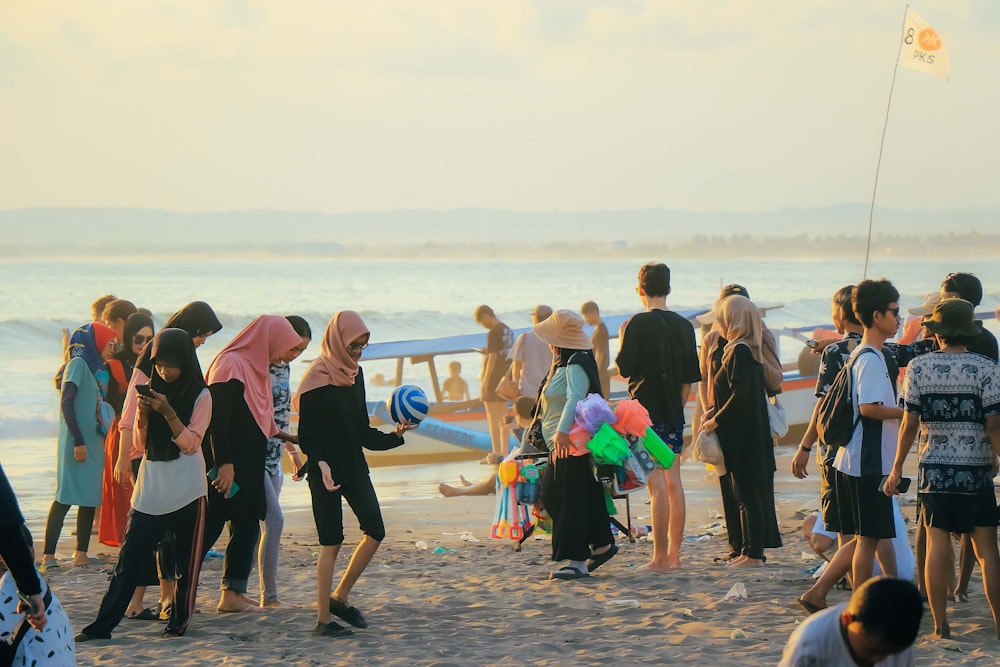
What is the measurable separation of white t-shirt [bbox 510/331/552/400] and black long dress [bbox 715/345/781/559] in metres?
4.96

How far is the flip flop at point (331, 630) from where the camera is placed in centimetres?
638

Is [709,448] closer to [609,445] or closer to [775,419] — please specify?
[775,419]

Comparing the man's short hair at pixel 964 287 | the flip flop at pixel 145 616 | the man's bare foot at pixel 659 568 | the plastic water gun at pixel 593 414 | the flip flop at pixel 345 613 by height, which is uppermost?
the man's short hair at pixel 964 287

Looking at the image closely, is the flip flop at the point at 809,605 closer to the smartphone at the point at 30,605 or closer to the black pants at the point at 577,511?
the black pants at the point at 577,511

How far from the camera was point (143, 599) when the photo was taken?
7.36m

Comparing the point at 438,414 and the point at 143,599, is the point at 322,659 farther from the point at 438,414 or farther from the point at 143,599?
the point at 438,414

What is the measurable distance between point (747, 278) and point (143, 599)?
80.7m

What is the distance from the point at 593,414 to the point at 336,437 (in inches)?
71.7

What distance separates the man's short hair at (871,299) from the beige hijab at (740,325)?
1.75 m

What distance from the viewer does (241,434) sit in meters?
6.61

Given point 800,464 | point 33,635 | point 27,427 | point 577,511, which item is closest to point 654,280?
point 577,511

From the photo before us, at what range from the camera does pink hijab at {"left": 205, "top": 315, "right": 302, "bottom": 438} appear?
21.6 feet

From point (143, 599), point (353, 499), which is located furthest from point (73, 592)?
point (353, 499)

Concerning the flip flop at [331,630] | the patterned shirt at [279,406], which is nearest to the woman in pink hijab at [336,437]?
the flip flop at [331,630]
